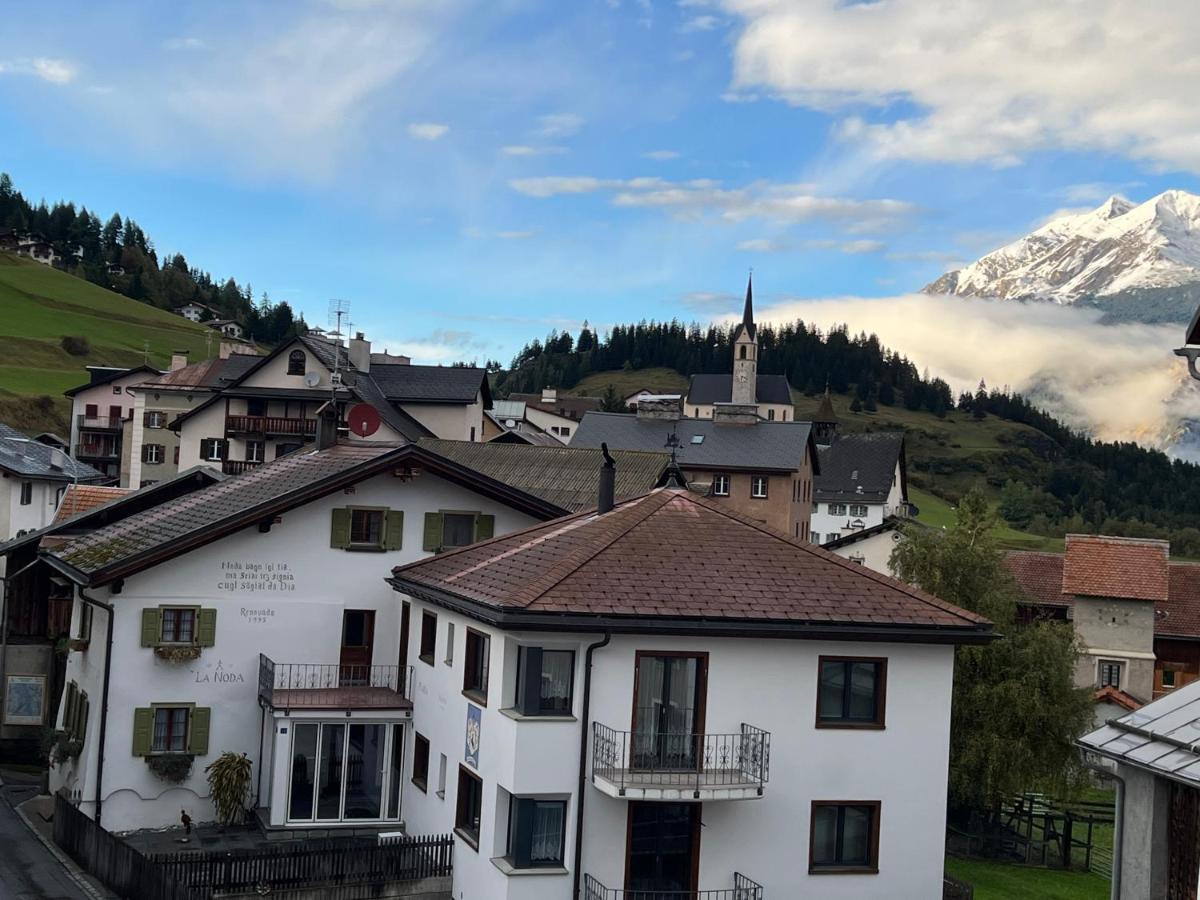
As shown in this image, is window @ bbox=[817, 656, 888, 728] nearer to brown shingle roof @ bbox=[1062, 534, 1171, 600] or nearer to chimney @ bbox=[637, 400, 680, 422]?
brown shingle roof @ bbox=[1062, 534, 1171, 600]

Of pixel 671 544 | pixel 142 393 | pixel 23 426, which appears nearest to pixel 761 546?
pixel 671 544

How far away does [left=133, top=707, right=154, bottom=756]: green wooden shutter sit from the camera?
2925cm

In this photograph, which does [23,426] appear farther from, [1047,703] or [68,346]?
[1047,703]

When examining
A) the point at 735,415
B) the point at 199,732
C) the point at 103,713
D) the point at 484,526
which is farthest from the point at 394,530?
the point at 735,415

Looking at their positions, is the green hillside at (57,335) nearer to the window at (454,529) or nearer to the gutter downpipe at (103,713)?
the gutter downpipe at (103,713)

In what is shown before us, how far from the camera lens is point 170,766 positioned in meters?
29.3

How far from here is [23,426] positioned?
11425 cm

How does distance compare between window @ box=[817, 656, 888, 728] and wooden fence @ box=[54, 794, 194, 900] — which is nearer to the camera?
wooden fence @ box=[54, 794, 194, 900]

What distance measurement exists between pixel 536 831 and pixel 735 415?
7120 centimetres

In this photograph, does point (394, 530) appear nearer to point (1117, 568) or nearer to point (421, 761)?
point (421, 761)

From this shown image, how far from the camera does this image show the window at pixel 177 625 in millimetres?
29781

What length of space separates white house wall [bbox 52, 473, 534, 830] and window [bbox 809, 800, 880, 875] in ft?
37.7

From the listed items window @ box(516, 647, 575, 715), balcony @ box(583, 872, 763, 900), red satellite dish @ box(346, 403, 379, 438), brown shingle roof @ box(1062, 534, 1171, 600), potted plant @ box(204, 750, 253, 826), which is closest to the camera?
balcony @ box(583, 872, 763, 900)

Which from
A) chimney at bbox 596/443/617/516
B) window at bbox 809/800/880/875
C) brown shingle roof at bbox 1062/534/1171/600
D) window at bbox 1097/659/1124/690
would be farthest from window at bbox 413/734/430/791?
window at bbox 1097/659/1124/690
